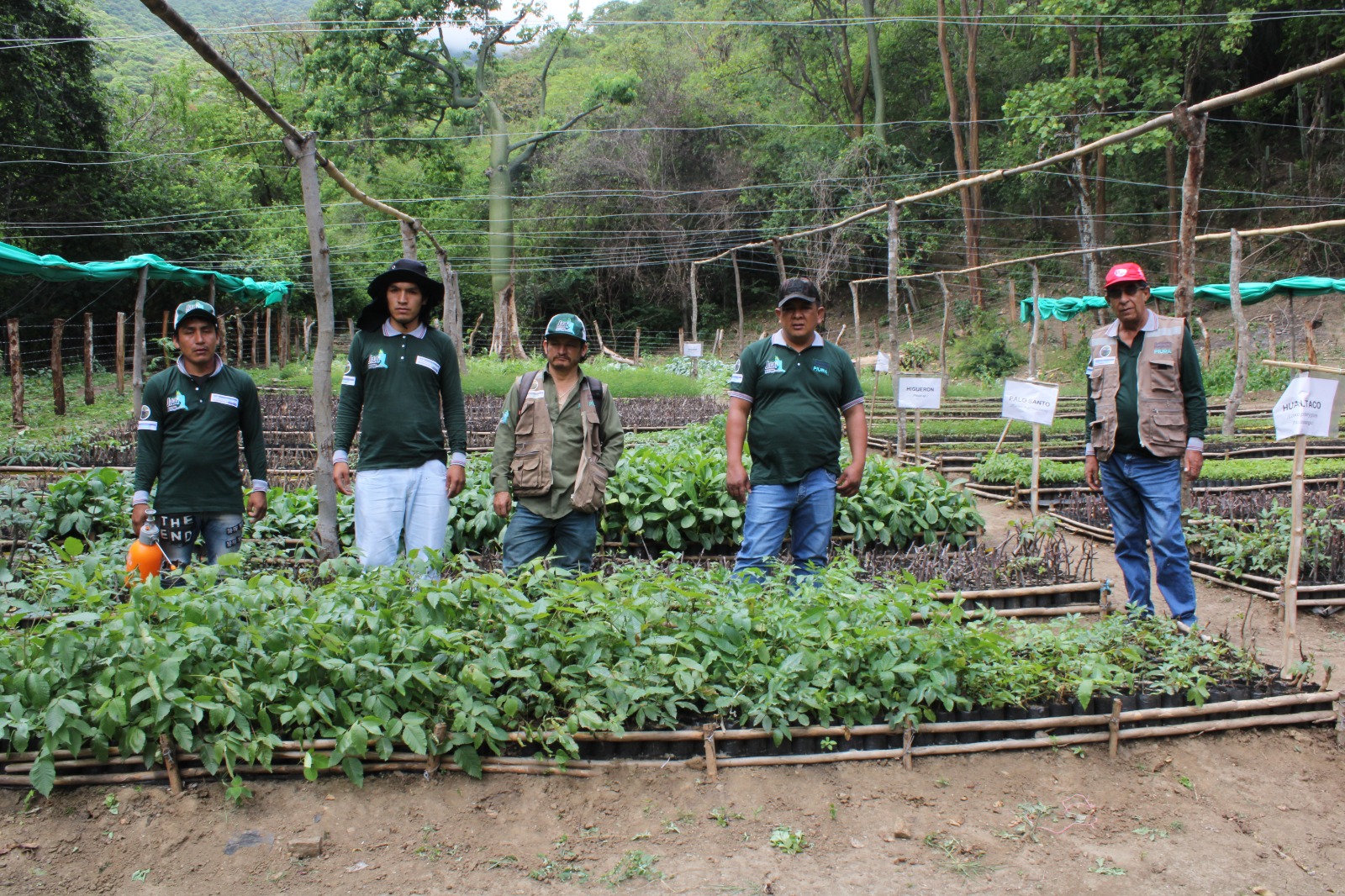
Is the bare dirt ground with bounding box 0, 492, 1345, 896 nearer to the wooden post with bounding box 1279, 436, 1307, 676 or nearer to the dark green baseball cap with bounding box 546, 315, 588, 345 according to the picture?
the wooden post with bounding box 1279, 436, 1307, 676

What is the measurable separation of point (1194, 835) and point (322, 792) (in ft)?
9.77

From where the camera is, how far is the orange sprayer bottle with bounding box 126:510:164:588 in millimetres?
4152

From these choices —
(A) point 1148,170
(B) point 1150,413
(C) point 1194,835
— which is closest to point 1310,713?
(C) point 1194,835

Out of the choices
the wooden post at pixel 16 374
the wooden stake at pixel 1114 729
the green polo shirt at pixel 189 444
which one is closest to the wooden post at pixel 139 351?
the wooden post at pixel 16 374

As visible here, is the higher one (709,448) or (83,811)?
(709,448)

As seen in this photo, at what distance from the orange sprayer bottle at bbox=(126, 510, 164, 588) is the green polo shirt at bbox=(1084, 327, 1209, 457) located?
4.63 metres

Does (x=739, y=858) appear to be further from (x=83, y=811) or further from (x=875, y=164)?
(x=875, y=164)

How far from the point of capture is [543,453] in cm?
446

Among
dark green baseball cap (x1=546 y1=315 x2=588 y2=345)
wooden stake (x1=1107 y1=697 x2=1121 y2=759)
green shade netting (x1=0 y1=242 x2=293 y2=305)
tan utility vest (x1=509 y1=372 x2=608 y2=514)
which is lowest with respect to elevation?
wooden stake (x1=1107 y1=697 x2=1121 y2=759)

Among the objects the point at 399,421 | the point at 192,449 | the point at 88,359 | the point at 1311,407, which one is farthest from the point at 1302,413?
the point at 88,359

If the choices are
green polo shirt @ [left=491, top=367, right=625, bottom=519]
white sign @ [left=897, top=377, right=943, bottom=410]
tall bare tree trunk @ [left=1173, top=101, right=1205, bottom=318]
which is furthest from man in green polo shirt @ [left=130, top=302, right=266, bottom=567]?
tall bare tree trunk @ [left=1173, top=101, right=1205, bottom=318]

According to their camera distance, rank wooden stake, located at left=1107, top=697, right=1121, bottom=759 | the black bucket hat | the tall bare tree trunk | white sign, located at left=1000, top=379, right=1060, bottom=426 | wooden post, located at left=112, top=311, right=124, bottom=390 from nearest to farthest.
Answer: wooden stake, located at left=1107, top=697, right=1121, bottom=759 → the black bucket hat → the tall bare tree trunk → white sign, located at left=1000, top=379, right=1060, bottom=426 → wooden post, located at left=112, top=311, right=124, bottom=390

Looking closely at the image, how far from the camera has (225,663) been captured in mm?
3266

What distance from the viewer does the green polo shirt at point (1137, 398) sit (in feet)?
15.1
